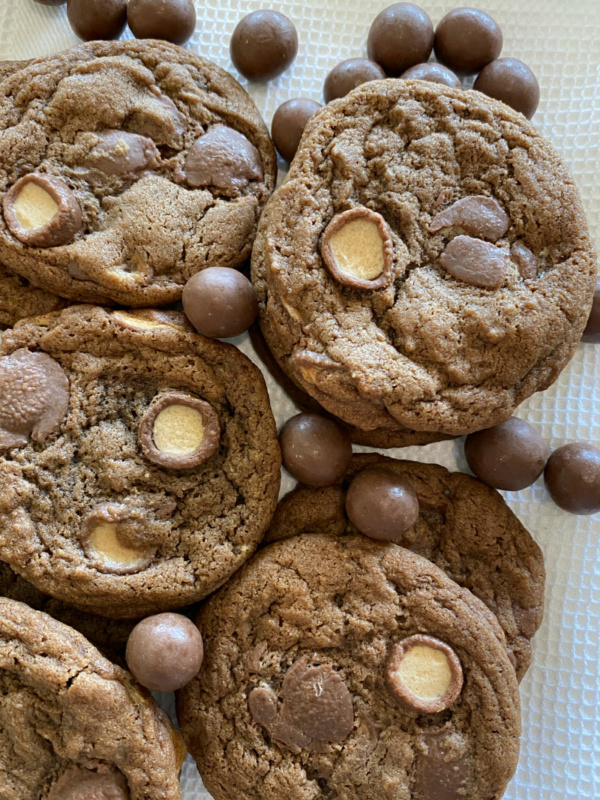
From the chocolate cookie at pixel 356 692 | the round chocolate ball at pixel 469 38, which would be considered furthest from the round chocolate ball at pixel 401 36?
the chocolate cookie at pixel 356 692

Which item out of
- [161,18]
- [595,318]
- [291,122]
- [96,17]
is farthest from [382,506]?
[96,17]

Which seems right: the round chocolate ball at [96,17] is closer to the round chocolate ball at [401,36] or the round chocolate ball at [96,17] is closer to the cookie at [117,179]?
the cookie at [117,179]

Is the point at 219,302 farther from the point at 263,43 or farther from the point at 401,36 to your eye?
the point at 401,36

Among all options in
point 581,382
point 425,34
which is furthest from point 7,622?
point 425,34

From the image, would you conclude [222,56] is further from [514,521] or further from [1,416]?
[514,521]

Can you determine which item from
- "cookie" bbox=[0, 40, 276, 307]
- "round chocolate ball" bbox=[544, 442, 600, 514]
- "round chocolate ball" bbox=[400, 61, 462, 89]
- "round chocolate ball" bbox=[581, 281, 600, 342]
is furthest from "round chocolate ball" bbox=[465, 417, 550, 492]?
"round chocolate ball" bbox=[400, 61, 462, 89]
